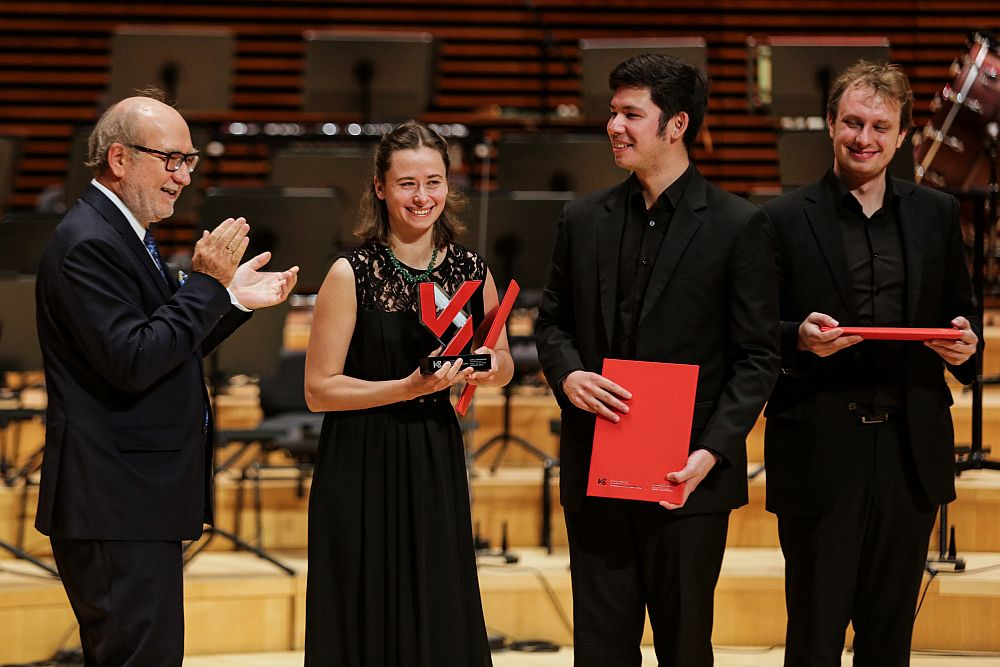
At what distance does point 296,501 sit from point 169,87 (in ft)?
8.92

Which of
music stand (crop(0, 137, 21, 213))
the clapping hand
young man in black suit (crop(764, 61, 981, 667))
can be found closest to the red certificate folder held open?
young man in black suit (crop(764, 61, 981, 667))

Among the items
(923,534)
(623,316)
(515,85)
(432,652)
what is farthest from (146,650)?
(515,85)

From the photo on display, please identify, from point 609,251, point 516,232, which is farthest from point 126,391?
point 516,232

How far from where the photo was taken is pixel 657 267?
7.62ft

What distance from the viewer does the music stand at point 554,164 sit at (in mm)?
4883

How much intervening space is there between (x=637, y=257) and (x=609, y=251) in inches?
2.3

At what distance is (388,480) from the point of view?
2494 millimetres

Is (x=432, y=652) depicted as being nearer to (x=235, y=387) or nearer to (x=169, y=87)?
(x=235, y=387)

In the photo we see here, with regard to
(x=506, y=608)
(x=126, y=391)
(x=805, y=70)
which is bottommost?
(x=506, y=608)

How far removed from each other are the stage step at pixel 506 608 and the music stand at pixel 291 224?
41.1 inches

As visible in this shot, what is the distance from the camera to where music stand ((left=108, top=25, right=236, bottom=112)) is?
5.91 meters

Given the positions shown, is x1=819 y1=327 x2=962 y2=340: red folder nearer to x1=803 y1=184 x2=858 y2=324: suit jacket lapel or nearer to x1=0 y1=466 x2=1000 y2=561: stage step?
x1=803 y1=184 x2=858 y2=324: suit jacket lapel

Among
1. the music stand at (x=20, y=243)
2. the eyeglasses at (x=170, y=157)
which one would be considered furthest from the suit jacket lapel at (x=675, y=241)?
the music stand at (x=20, y=243)

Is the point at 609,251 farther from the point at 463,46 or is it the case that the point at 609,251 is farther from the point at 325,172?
the point at 463,46
